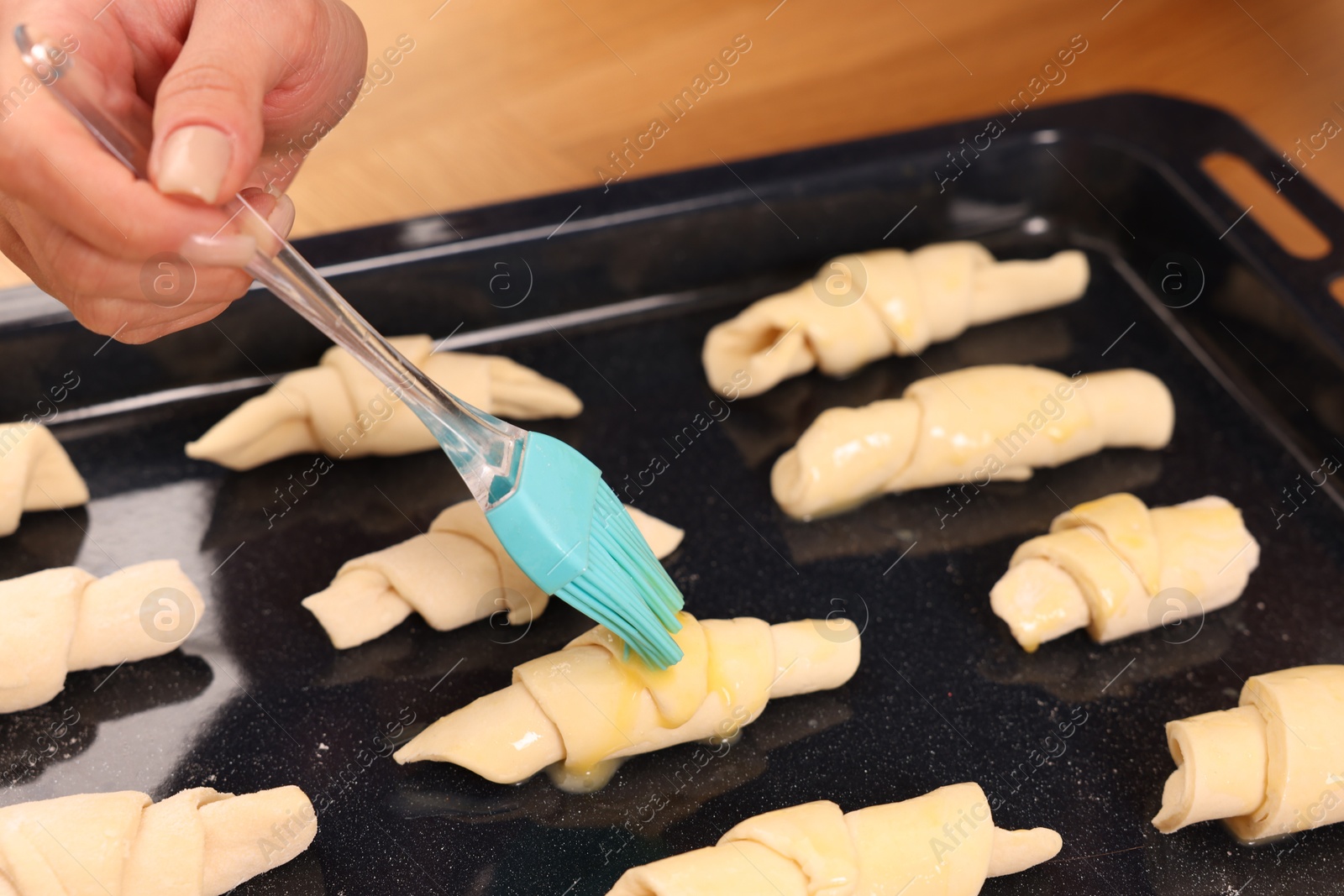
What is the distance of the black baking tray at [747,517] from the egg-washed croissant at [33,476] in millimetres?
37

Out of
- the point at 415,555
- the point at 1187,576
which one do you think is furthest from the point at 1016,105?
the point at 415,555

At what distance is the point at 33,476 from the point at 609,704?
91 cm

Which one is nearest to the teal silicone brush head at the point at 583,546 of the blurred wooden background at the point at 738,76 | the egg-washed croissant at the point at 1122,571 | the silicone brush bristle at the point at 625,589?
the silicone brush bristle at the point at 625,589

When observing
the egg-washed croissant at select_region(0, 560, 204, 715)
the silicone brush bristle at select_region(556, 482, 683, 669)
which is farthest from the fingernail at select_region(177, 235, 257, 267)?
the egg-washed croissant at select_region(0, 560, 204, 715)

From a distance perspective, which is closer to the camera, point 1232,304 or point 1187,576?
point 1187,576

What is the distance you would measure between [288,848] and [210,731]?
0.76 feet

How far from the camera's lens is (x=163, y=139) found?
1036 mm

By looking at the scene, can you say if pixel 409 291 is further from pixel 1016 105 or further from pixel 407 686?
pixel 1016 105

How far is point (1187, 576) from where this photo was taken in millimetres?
1535

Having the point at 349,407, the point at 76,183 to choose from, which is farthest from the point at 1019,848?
the point at 76,183

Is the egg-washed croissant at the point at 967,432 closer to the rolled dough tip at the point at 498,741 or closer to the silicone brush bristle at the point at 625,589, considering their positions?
the silicone brush bristle at the point at 625,589

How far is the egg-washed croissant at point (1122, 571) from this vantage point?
4.95 ft

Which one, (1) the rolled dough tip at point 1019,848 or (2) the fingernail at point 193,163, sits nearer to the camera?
(2) the fingernail at point 193,163

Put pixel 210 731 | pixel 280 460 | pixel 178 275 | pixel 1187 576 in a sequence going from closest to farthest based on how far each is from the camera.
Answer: pixel 178 275, pixel 210 731, pixel 1187 576, pixel 280 460
